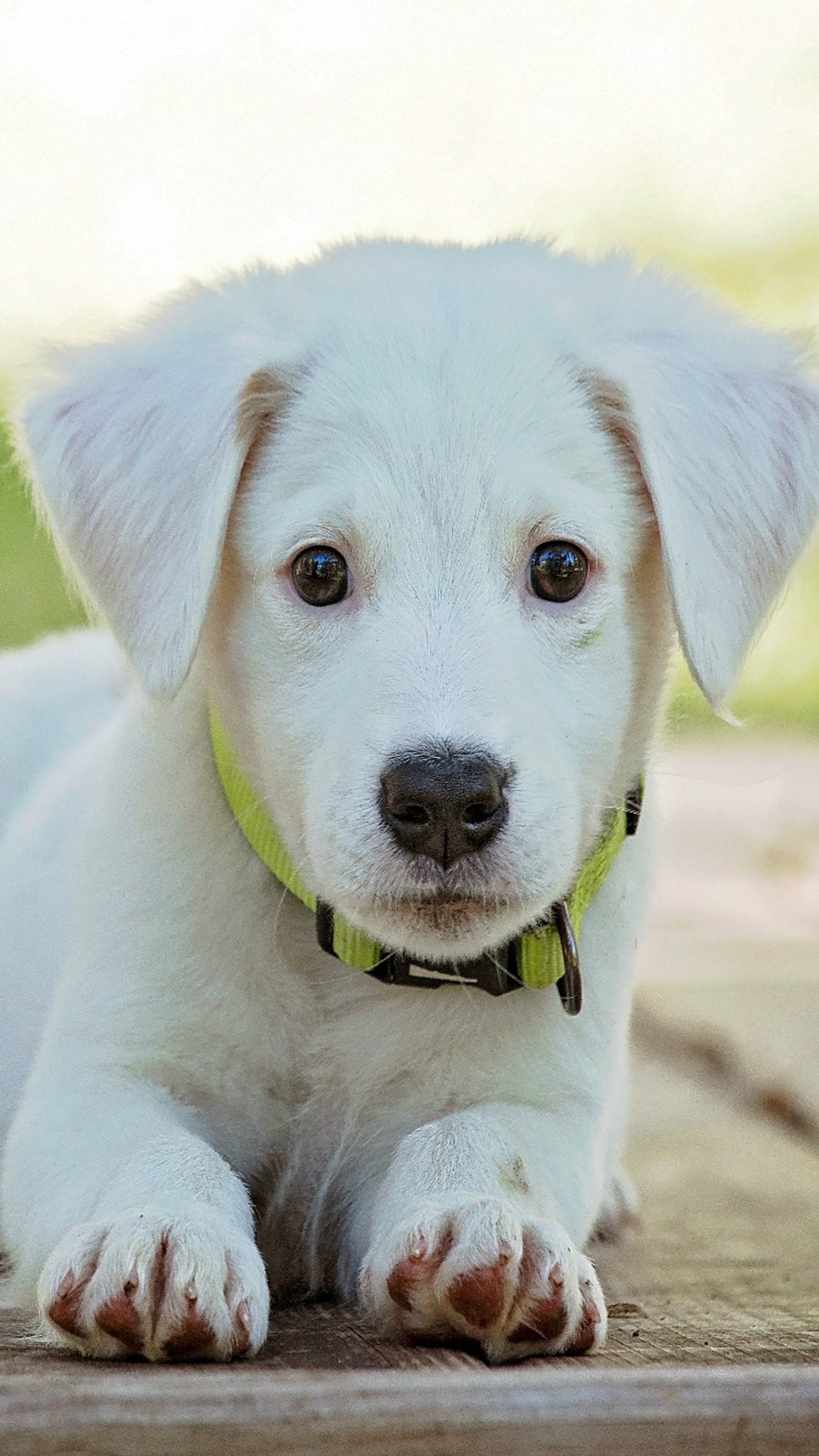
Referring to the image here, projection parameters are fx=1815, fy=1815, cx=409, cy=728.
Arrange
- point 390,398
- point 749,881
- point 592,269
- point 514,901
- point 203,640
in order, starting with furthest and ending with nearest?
point 749,881, point 592,269, point 203,640, point 390,398, point 514,901

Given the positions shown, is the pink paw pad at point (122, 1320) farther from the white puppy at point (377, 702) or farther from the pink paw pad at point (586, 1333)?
the pink paw pad at point (586, 1333)

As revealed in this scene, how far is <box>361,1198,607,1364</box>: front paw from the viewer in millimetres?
2225

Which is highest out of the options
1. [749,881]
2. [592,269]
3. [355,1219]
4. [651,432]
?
[592,269]

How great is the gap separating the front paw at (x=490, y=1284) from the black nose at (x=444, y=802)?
1.59 feet

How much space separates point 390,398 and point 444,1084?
1.09 meters

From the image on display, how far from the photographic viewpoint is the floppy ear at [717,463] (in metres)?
2.88

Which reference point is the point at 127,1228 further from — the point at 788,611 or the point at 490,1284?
the point at 788,611

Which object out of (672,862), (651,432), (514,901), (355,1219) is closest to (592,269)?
(651,432)

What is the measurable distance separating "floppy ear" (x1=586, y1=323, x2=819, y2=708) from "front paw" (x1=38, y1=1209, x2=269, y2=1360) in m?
1.20

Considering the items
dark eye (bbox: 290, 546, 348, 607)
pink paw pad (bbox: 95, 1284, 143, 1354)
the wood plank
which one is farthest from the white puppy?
the wood plank

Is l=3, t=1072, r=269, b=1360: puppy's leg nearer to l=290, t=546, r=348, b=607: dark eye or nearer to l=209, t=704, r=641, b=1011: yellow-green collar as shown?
l=209, t=704, r=641, b=1011: yellow-green collar

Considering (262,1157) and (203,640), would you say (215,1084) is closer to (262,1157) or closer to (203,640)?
(262,1157)

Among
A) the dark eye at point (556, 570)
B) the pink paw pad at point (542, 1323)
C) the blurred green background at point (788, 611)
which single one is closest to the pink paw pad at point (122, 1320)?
the pink paw pad at point (542, 1323)

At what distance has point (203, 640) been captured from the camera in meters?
3.02
